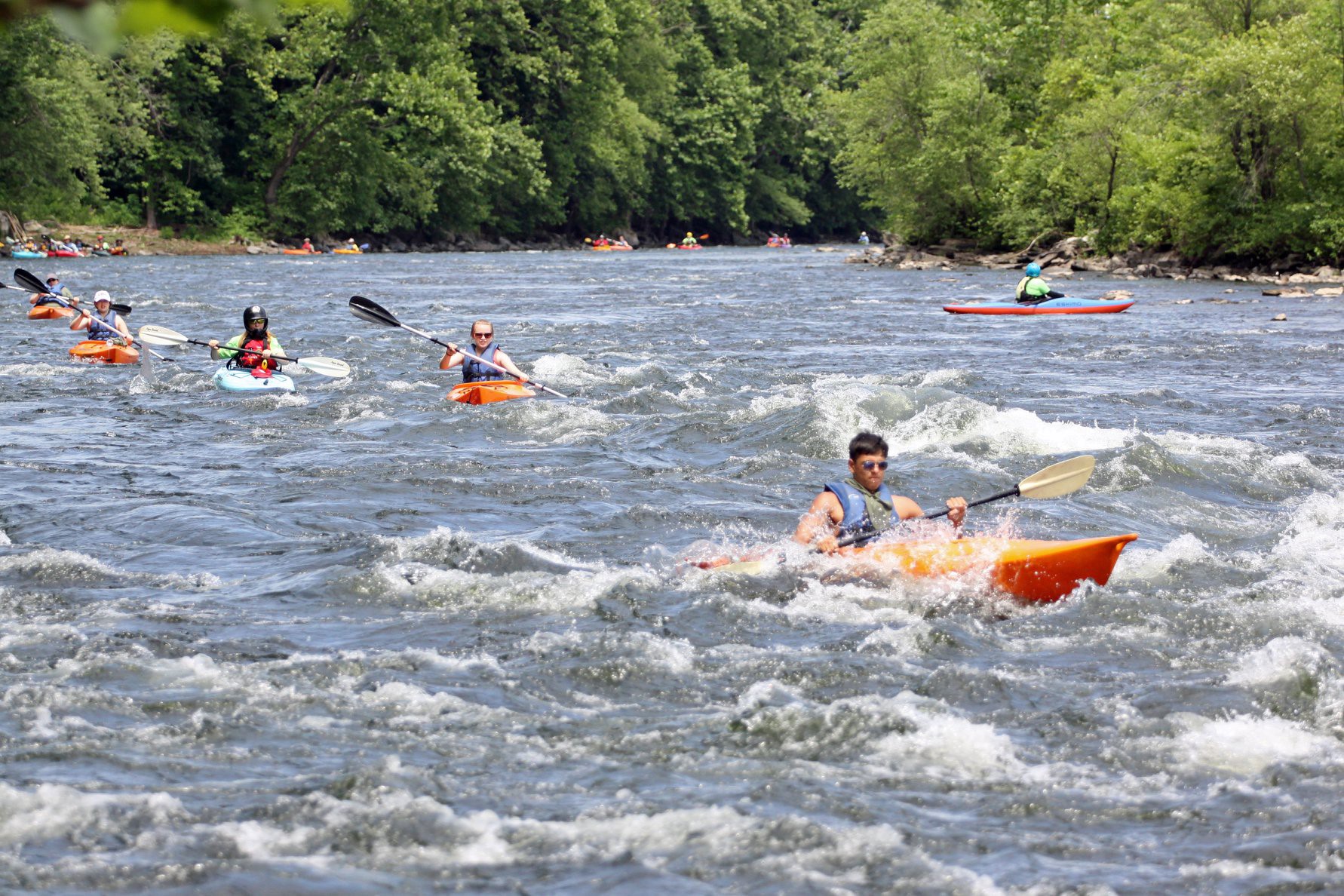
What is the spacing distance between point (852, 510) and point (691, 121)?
217 ft

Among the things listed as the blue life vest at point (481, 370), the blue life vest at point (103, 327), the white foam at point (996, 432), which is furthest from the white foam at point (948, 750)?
the blue life vest at point (103, 327)

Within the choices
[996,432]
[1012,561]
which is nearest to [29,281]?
[996,432]

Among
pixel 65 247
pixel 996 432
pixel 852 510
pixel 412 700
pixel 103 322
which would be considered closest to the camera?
pixel 412 700

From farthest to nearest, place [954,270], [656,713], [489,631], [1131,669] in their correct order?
[954,270] < [489,631] < [1131,669] < [656,713]

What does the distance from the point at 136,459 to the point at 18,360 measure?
7.43 m

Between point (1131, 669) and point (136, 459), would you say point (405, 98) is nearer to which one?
point (136, 459)

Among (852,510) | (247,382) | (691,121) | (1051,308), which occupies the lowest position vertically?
(247,382)

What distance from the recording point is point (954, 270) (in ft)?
136

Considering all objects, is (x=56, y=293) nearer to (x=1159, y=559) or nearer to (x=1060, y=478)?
(x=1060, y=478)

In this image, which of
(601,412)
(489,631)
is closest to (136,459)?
(601,412)

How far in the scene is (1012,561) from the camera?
298 inches

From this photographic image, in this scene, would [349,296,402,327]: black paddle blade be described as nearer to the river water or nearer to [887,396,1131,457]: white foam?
the river water

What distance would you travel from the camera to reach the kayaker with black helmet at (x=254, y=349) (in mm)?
15344

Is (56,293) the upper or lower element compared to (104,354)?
upper
